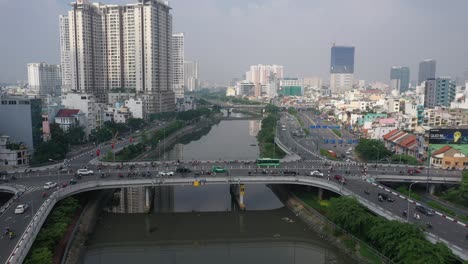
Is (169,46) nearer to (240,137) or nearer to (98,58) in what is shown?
(98,58)

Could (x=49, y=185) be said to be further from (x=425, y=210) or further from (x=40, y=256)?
(x=425, y=210)

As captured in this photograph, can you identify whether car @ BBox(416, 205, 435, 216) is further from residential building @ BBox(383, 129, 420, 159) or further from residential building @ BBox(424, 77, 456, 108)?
residential building @ BBox(424, 77, 456, 108)

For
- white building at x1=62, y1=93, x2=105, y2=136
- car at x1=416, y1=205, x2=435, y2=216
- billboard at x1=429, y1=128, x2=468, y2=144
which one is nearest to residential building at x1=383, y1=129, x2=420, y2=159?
billboard at x1=429, y1=128, x2=468, y2=144

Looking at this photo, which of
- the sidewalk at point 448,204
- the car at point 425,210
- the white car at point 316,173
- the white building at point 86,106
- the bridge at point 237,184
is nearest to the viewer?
the bridge at point 237,184

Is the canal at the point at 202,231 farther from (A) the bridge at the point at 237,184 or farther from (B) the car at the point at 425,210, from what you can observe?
(B) the car at the point at 425,210

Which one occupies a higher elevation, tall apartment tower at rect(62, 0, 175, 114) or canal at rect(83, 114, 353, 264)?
tall apartment tower at rect(62, 0, 175, 114)

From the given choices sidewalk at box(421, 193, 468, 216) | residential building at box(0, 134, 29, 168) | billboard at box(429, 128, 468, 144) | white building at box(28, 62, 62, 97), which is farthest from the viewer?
white building at box(28, 62, 62, 97)

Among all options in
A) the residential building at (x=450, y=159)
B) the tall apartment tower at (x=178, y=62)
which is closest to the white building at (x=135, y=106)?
the residential building at (x=450, y=159)
